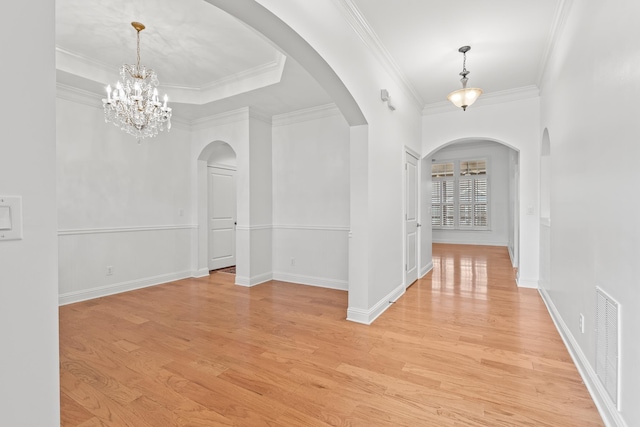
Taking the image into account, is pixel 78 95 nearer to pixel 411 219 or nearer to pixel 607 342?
pixel 411 219

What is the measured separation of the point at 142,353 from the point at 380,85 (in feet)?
12.2

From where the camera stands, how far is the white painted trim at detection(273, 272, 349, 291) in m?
4.86

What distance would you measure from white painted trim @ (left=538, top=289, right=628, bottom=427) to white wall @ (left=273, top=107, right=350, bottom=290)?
2.67m

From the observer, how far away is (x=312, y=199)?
16.9 ft

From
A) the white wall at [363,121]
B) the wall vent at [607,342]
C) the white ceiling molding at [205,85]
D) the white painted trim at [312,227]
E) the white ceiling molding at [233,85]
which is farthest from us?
the white painted trim at [312,227]

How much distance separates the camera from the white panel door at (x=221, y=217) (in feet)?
20.4

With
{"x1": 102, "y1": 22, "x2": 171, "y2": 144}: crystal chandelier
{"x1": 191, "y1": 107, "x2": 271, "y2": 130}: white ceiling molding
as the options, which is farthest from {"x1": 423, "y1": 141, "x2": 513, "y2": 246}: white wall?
{"x1": 102, "y1": 22, "x2": 171, "y2": 144}: crystal chandelier

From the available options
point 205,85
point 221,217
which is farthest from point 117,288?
point 205,85

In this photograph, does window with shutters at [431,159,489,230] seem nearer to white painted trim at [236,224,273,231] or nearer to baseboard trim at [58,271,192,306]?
white painted trim at [236,224,273,231]

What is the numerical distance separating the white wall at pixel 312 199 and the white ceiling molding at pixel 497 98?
1.77m

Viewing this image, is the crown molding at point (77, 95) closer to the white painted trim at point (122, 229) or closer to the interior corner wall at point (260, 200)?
the white painted trim at point (122, 229)

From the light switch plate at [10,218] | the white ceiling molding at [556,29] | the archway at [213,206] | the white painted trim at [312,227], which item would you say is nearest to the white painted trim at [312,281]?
the white painted trim at [312,227]

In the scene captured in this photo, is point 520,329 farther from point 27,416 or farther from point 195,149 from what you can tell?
point 195,149

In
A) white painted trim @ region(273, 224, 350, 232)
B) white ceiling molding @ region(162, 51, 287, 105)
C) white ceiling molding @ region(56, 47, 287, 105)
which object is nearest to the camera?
white ceiling molding @ region(56, 47, 287, 105)
